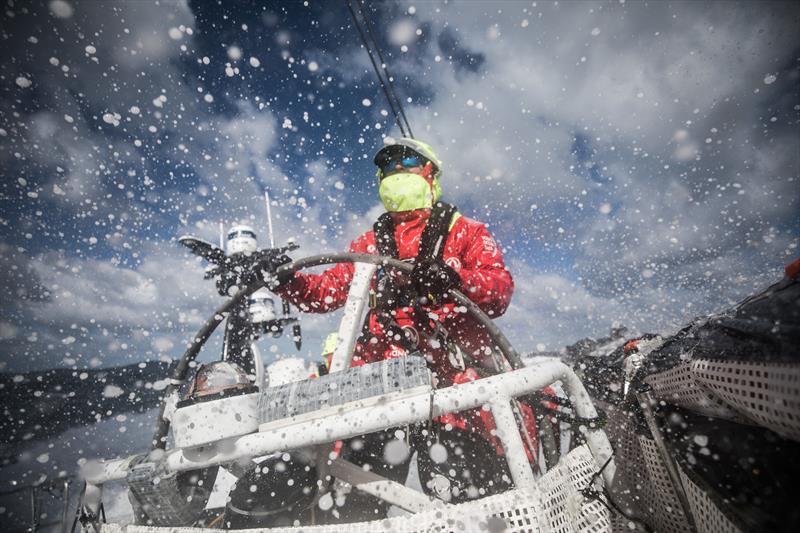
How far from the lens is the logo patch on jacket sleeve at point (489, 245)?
287 cm

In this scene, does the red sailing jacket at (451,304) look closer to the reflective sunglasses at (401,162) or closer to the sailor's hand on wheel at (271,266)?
the reflective sunglasses at (401,162)

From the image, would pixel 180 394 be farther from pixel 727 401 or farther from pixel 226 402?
pixel 727 401

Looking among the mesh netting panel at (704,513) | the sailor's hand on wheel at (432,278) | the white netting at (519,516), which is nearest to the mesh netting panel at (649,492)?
the mesh netting panel at (704,513)

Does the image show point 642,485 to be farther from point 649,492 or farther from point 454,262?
point 454,262

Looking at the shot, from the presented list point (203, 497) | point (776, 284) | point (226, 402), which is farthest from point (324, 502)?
point (776, 284)

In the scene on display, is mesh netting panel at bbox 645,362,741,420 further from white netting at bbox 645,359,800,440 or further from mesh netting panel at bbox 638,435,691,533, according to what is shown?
mesh netting panel at bbox 638,435,691,533

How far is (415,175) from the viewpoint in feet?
10.1

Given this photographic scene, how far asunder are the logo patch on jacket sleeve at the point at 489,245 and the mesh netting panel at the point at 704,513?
1.89 m

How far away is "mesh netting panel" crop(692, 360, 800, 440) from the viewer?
0.84 metres

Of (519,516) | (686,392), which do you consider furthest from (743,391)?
(519,516)

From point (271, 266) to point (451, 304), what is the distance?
1.46 m

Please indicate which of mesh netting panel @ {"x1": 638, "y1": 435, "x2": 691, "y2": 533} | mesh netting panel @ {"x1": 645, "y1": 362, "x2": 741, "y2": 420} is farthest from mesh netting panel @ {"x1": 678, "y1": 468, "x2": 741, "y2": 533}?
mesh netting panel @ {"x1": 645, "y1": 362, "x2": 741, "y2": 420}

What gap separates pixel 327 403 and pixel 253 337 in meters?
5.82

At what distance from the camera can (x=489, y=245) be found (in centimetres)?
292
